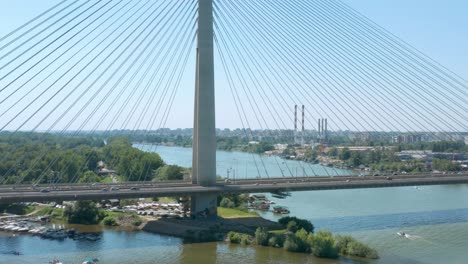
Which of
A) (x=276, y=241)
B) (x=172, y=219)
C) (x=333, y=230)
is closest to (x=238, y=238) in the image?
(x=276, y=241)

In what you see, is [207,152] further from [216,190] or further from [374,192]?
[374,192]

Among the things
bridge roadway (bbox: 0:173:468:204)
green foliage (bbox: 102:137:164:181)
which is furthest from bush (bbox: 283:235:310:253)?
green foliage (bbox: 102:137:164:181)

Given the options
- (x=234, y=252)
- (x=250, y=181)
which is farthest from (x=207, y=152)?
(x=234, y=252)

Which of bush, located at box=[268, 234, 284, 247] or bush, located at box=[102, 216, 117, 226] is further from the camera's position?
bush, located at box=[102, 216, 117, 226]

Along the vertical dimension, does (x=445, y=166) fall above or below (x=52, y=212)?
above

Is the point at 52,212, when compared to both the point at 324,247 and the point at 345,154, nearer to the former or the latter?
the point at 324,247

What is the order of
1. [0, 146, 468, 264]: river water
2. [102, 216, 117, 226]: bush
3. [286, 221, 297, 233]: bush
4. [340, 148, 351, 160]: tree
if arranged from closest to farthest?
1. [0, 146, 468, 264]: river water
2. [286, 221, 297, 233]: bush
3. [102, 216, 117, 226]: bush
4. [340, 148, 351, 160]: tree

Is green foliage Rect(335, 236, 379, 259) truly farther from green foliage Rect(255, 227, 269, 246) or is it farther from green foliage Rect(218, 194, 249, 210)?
green foliage Rect(218, 194, 249, 210)

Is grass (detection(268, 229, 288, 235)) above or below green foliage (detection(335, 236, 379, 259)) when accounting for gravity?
above
